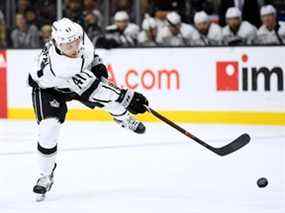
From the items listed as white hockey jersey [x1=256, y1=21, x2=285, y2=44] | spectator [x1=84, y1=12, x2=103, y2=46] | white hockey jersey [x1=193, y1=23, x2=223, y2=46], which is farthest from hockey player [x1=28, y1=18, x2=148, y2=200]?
spectator [x1=84, y1=12, x2=103, y2=46]

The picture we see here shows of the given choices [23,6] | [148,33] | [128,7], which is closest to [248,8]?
[148,33]

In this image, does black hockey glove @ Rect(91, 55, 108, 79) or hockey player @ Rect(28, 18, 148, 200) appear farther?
black hockey glove @ Rect(91, 55, 108, 79)

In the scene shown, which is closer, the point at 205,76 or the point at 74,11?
the point at 205,76

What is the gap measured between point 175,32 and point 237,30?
2.48ft

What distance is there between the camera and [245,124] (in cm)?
955

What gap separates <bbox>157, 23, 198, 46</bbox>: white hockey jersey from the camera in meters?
10.2

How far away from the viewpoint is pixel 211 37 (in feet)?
32.9

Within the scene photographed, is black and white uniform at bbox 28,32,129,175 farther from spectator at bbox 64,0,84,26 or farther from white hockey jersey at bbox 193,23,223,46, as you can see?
spectator at bbox 64,0,84,26

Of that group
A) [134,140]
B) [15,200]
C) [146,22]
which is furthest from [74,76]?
[146,22]

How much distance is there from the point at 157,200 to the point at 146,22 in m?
5.45

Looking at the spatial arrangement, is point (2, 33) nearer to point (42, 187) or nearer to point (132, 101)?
point (132, 101)

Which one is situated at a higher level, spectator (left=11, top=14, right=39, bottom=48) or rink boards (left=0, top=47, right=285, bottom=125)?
spectator (left=11, top=14, right=39, bottom=48)

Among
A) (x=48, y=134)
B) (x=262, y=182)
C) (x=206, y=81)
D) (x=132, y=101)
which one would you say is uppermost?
(x=132, y=101)

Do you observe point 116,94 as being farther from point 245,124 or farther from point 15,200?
point 245,124
